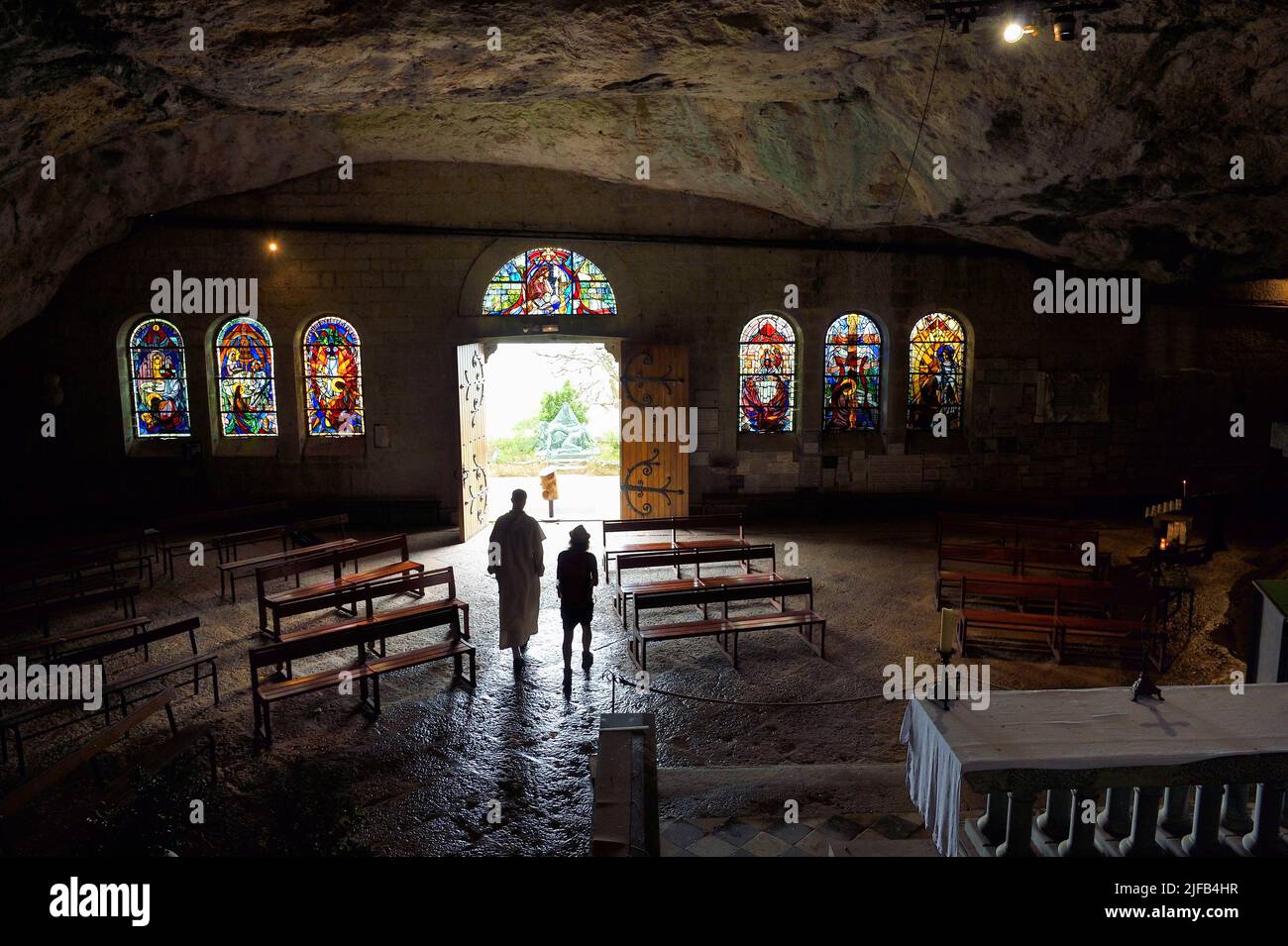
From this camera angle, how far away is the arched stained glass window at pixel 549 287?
470 inches

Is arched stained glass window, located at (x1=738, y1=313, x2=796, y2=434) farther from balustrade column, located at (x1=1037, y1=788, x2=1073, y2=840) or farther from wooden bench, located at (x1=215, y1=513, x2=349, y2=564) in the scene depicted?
balustrade column, located at (x1=1037, y1=788, x2=1073, y2=840)

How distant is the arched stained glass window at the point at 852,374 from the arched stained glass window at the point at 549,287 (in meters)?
3.52

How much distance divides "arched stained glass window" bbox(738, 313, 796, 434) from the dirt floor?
398 centimetres

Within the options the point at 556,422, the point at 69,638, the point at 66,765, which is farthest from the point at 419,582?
the point at 556,422

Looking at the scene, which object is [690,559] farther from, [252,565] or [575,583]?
[252,565]

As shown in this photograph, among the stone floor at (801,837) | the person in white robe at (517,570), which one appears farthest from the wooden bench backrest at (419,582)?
the stone floor at (801,837)

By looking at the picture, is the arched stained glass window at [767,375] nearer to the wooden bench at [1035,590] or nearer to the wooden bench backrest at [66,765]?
the wooden bench at [1035,590]

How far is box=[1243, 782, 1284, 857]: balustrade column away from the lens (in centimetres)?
348

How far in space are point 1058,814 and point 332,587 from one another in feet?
20.9

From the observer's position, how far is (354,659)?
7.20 m

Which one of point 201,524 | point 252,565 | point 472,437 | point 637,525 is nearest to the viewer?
point 252,565

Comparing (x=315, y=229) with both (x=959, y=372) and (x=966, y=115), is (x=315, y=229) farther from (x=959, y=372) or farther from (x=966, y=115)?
(x=959, y=372)

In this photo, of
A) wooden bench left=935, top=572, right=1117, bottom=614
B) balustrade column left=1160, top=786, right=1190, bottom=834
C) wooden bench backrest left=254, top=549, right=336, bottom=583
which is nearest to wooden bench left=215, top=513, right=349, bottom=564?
wooden bench backrest left=254, top=549, right=336, bottom=583

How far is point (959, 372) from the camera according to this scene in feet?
42.1
